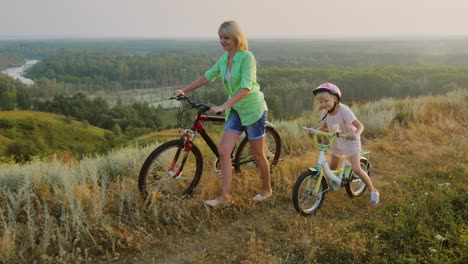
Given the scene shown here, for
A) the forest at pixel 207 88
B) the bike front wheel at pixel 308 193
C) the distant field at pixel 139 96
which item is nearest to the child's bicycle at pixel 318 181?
the bike front wheel at pixel 308 193

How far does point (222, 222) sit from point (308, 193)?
3.41 ft

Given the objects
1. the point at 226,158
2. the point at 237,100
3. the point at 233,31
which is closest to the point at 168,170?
the point at 226,158

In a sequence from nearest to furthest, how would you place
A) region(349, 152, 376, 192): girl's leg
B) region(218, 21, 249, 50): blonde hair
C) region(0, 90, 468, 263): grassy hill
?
region(0, 90, 468, 263): grassy hill → region(218, 21, 249, 50): blonde hair → region(349, 152, 376, 192): girl's leg

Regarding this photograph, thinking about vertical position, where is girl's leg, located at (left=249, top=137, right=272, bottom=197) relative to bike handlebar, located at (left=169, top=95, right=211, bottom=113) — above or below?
below

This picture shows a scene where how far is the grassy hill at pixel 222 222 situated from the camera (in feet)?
11.6

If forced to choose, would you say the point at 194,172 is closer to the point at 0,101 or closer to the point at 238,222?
the point at 238,222

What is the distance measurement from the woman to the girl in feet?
2.22

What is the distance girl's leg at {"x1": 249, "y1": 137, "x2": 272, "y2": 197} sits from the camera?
4.47 metres

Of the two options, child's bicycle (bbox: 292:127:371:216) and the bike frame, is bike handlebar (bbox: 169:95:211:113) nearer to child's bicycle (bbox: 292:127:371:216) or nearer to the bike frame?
the bike frame

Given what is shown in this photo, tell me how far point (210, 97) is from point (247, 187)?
2990 inches

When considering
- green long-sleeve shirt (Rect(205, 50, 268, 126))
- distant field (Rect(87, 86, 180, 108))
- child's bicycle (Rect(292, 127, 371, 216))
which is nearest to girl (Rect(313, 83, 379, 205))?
child's bicycle (Rect(292, 127, 371, 216))

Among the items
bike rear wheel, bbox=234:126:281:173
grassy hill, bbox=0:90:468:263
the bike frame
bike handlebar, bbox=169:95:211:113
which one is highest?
bike handlebar, bbox=169:95:211:113

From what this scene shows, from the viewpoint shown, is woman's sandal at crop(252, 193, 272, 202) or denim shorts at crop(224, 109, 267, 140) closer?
denim shorts at crop(224, 109, 267, 140)

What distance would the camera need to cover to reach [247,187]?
488 centimetres
